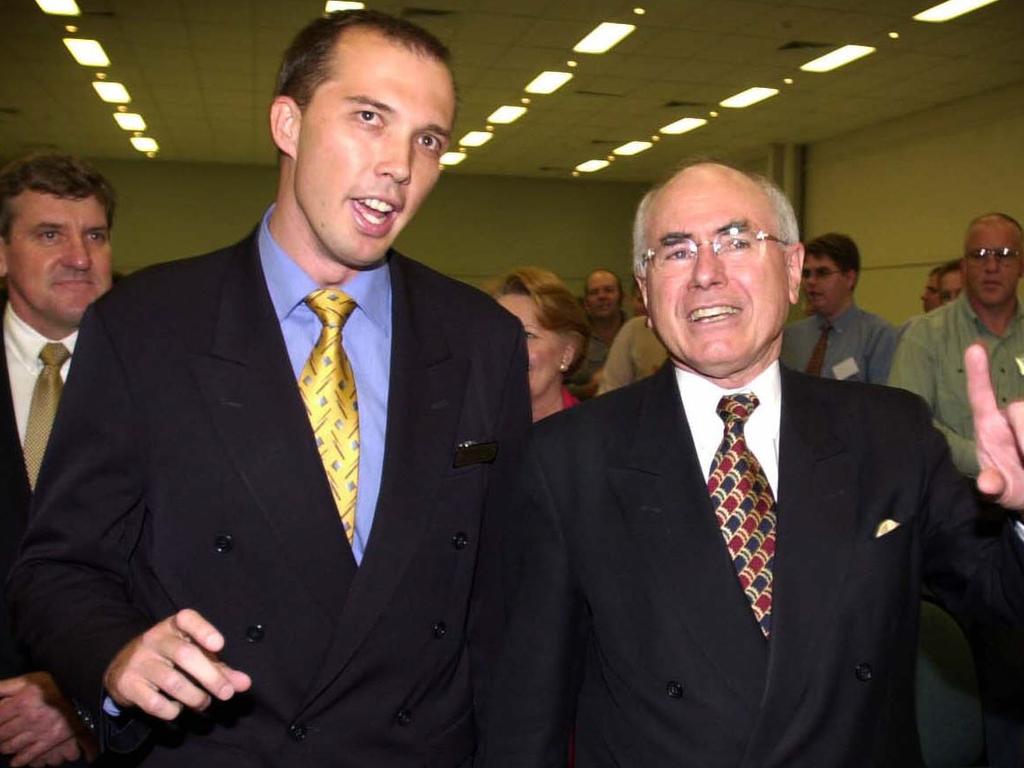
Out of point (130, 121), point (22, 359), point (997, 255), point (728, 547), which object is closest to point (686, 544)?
point (728, 547)

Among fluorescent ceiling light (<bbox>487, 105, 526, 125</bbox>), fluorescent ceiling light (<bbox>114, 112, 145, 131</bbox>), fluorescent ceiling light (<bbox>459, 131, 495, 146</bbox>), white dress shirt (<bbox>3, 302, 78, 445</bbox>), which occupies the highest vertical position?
fluorescent ceiling light (<bbox>114, 112, 145, 131</bbox>)

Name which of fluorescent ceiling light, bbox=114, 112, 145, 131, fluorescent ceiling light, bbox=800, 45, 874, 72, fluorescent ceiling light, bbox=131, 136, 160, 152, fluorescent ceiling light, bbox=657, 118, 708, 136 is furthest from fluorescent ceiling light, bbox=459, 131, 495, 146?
fluorescent ceiling light, bbox=800, 45, 874, 72

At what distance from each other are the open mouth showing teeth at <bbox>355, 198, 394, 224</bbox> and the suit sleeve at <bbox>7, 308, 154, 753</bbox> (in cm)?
46

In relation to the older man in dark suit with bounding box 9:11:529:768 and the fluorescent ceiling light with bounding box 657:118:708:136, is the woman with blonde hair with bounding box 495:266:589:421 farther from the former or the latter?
the fluorescent ceiling light with bounding box 657:118:708:136

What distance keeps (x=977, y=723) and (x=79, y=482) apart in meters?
2.00

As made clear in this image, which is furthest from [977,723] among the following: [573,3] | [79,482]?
[573,3]

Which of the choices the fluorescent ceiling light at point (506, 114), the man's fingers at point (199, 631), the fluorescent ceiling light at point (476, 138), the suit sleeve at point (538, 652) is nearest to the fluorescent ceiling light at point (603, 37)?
the fluorescent ceiling light at point (506, 114)

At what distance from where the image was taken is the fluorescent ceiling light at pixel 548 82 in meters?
11.4

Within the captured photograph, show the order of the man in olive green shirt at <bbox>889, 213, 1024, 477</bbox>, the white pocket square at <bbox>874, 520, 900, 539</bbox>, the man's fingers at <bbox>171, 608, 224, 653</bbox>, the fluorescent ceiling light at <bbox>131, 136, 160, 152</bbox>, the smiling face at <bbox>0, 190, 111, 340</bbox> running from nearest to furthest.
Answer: the man's fingers at <bbox>171, 608, 224, 653</bbox>, the white pocket square at <bbox>874, 520, 900, 539</bbox>, the smiling face at <bbox>0, 190, 111, 340</bbox>, the man in olive green shirt at <bbox>889, 213, 1024, 477</bbox>, the fluorescent ceiling light at <bbox>131, 136, 160, 152</bbox>

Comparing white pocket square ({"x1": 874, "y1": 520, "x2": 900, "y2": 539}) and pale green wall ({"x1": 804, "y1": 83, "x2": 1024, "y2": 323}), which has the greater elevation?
pale green wall ({"x1": 804, "y1": 83, "x2": 1024, "y2": 323})

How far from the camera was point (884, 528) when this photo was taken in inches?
65.6

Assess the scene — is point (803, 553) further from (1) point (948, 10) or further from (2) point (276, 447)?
(1) point (948, 10)

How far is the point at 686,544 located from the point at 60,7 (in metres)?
9.51

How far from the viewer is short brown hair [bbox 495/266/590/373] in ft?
11.0
